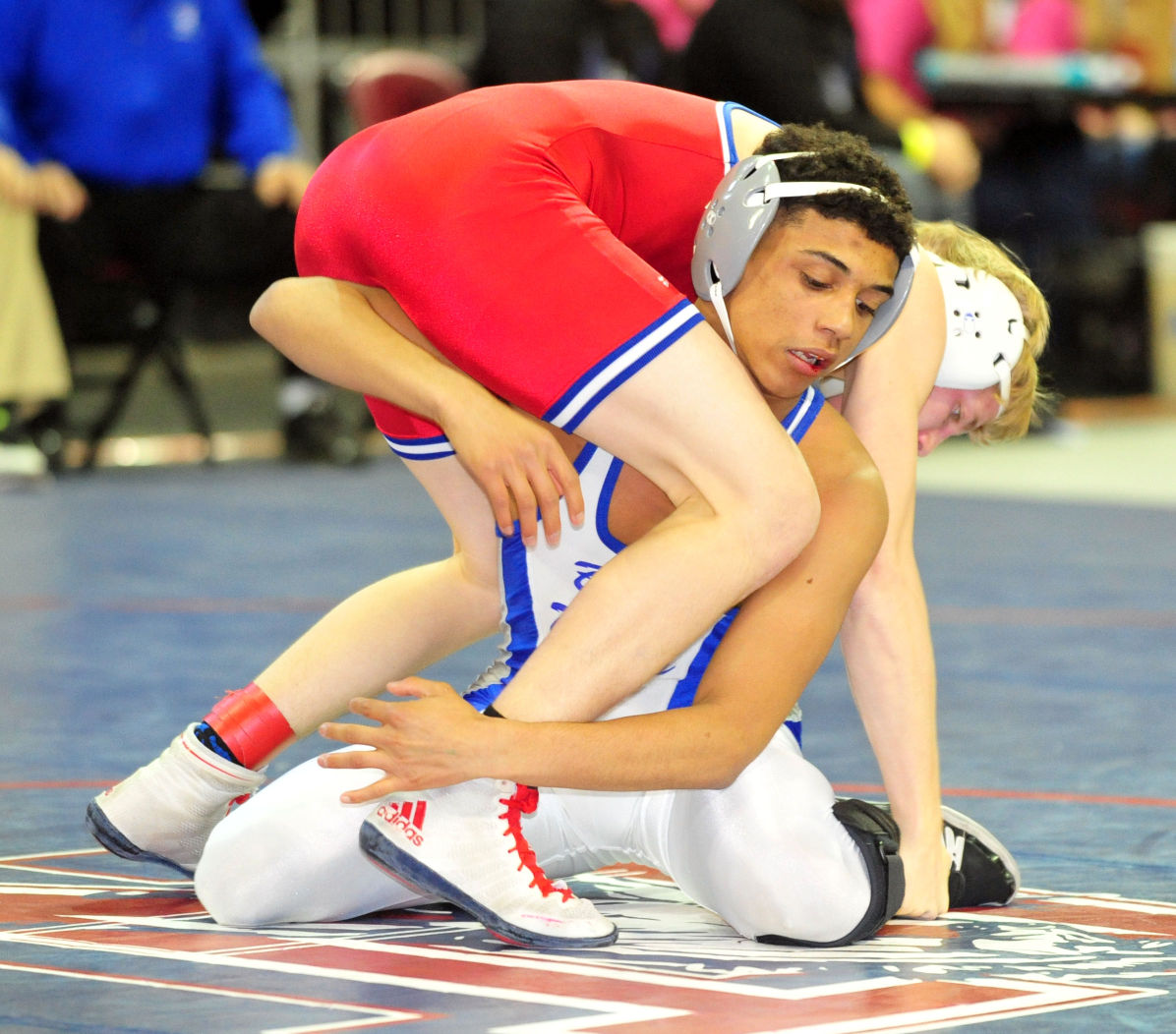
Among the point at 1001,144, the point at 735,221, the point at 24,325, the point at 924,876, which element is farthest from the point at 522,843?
the point at 1001,144

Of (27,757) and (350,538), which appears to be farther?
(350,538)

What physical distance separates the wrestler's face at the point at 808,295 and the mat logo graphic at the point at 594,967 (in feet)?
2.07

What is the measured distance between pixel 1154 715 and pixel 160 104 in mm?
4726

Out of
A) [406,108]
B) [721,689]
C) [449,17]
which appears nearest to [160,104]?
[406,108]

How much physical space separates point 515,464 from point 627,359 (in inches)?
7.5

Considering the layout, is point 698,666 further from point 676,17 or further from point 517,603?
point 676,17

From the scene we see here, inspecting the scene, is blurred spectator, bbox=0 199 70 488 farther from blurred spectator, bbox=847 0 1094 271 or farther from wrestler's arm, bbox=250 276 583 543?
wrestler's arm, bbox=250 276 583 543

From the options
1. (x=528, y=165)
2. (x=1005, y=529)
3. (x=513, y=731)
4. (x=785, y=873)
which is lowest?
(x=1005, y=529)

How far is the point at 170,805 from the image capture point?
258 cm

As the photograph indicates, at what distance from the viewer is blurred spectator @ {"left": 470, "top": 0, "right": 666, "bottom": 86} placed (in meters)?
7.72

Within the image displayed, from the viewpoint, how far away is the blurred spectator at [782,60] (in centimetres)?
725

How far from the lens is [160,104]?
7.33 m

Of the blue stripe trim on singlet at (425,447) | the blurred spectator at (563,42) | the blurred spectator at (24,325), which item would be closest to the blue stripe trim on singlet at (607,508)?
the blue stripe trim on singlet at (425,447)

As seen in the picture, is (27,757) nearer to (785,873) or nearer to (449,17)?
(785,873)
